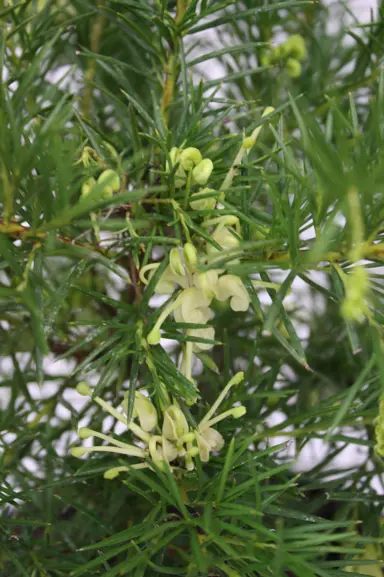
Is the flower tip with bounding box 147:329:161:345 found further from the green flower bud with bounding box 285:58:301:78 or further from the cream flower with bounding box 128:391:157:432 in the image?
the green flower bud with bounding box 285:58:301:78

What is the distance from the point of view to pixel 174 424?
21 centimetres

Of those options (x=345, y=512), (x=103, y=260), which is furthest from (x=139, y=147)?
(x=345, y=512)

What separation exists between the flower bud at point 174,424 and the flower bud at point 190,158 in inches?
2.8

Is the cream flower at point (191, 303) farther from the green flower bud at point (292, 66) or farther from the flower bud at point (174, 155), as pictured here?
the green flower bud at point (292, 66)

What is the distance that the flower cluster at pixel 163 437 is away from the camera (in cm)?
21

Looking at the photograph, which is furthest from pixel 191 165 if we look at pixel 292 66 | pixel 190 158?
pixel 292 66

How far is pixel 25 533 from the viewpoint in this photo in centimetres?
27

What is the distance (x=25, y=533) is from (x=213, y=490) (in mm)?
97

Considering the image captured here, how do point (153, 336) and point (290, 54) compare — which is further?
point (290, 54)

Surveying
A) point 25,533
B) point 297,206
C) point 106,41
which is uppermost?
point 106,41

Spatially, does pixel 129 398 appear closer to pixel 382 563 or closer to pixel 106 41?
pixel 382 563

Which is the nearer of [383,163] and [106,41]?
[383,163]

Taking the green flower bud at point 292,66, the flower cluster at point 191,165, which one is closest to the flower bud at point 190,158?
the flower cluster at point 191,165

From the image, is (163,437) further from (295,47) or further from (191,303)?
(295,47)
